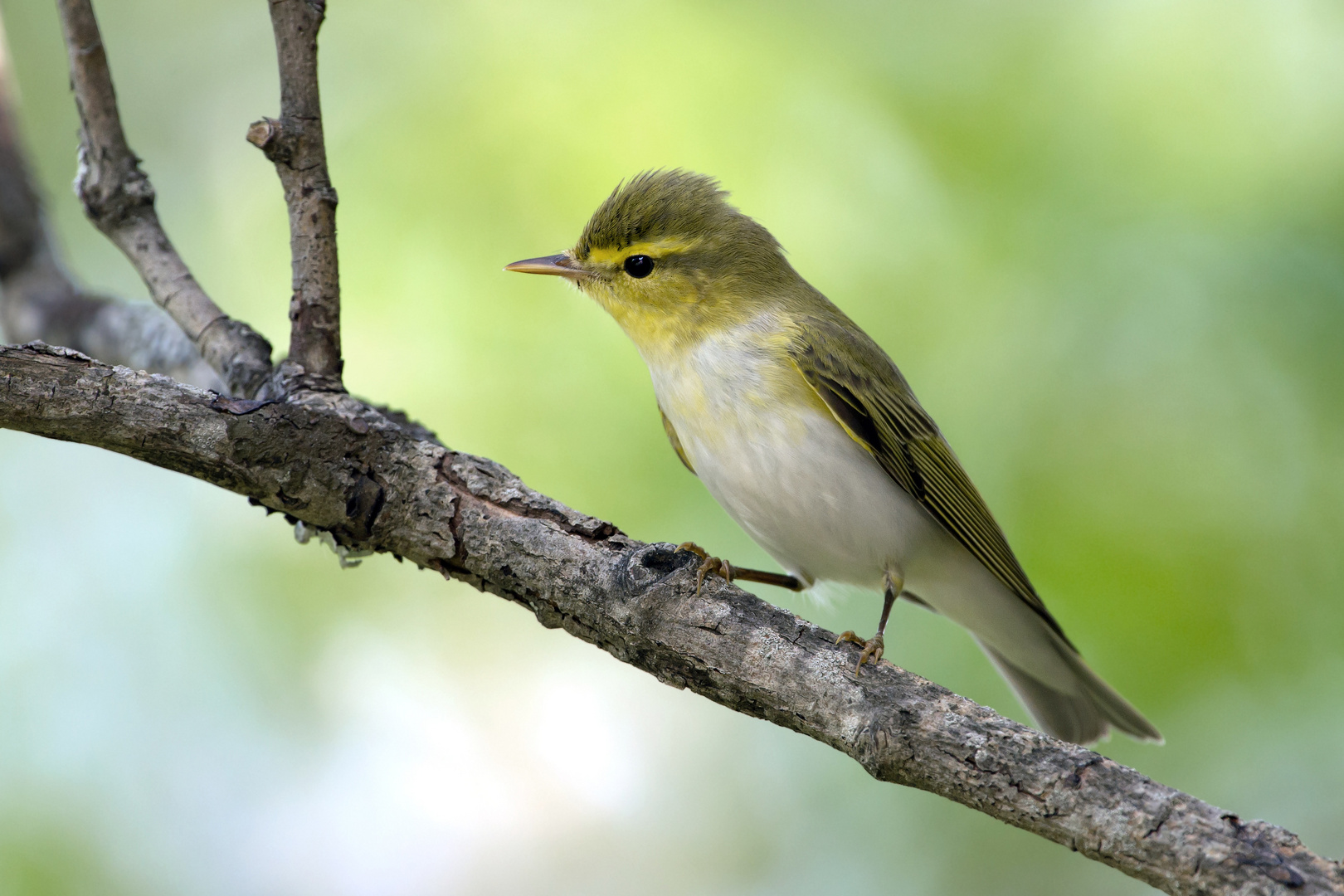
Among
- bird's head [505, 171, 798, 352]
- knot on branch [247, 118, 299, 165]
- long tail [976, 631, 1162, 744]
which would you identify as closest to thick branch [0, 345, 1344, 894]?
knot on branch [247, 118, 299, 165]

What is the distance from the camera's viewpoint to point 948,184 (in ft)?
16.5

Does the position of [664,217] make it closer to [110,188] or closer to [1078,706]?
[110,188]

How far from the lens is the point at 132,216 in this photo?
132 inches

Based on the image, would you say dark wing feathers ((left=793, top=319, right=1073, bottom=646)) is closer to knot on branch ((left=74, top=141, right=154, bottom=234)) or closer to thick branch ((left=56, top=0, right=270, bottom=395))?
thick branch ((left=56, top=0, right=270, bottom=395))

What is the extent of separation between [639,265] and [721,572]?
138 cm

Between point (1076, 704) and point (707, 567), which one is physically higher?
point (1076, 704)

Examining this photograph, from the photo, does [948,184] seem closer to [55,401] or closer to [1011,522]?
[1011,522]

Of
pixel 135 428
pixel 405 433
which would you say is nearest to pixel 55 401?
pixel 135 428

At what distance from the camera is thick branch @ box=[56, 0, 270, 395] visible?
3.15m

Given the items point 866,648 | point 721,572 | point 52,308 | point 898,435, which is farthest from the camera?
point 52,308

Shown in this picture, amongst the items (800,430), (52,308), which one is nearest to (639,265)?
(800,430)

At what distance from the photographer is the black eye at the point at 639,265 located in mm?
3676

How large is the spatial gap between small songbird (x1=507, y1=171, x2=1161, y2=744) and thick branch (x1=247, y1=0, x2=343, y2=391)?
34.4 inches

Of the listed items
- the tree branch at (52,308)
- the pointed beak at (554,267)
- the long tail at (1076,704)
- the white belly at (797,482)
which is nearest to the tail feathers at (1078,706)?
the long tail at (1076,704)
